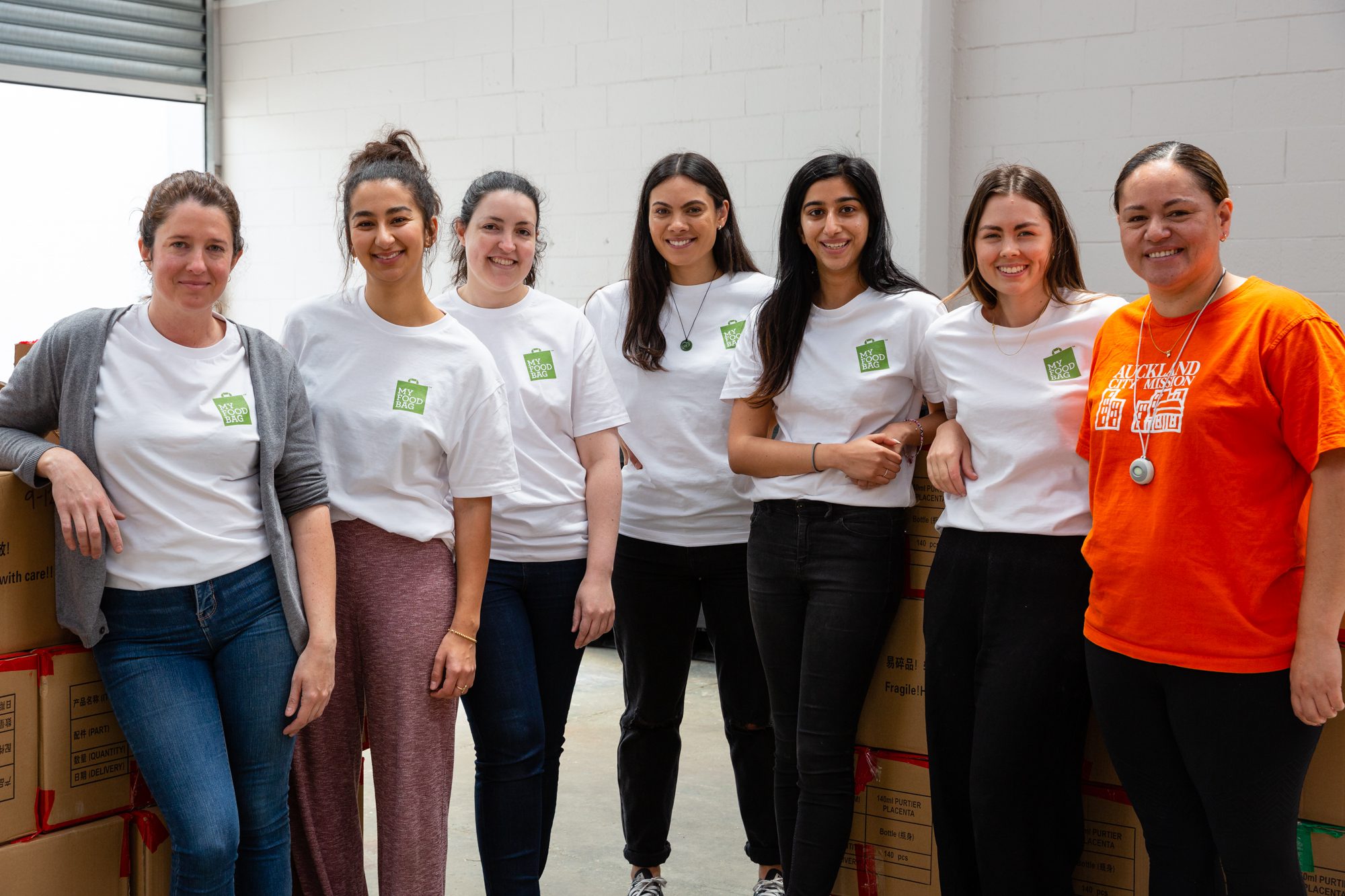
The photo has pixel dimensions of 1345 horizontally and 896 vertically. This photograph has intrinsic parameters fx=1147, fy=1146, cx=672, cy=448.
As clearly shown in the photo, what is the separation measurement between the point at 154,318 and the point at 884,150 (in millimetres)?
2997

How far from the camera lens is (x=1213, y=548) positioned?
1.60 meters

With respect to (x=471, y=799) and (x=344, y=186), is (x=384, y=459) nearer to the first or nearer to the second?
(x=344, y=186)

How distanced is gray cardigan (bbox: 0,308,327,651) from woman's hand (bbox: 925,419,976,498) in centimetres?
105

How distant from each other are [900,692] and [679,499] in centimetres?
59

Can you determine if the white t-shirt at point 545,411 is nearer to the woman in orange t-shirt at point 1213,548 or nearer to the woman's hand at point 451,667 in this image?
the woman's hand at point 451,667

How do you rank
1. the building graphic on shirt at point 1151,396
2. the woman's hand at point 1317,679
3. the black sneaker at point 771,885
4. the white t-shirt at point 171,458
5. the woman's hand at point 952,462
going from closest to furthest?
1. the woman's hand at point 1317,679
2. the building graphic on shirt at point 1151,396
3. the white t-shirt at point 171,458
4. the woman's hand at point 952,462
5. the black sneaker at point 771,885

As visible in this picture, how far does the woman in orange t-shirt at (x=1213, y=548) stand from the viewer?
5.06 feet

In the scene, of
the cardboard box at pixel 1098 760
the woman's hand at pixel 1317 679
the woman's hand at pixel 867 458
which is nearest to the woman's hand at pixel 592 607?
the woman's hand at pixel 867 458

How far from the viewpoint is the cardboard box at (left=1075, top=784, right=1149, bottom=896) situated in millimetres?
2074

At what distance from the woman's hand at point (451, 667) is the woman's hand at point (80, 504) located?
538 millimetres

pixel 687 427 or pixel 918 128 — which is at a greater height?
pixel 918 128

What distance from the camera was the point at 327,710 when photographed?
1.98m

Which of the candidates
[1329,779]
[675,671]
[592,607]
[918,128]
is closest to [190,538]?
[592,607]

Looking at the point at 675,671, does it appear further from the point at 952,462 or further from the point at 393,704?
the point at 952,462
